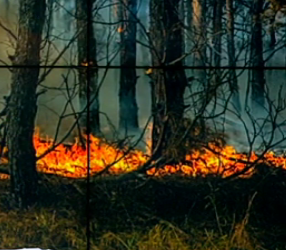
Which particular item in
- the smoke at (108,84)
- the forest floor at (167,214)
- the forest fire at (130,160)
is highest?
the smoke at (108,84)

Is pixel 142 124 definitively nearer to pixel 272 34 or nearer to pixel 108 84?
pixel 108 84

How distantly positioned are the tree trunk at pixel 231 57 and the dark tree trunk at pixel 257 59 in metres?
0.06

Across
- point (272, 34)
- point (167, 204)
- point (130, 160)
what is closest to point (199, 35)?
point (272, 34)

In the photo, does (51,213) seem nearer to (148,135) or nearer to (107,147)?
(107,147)

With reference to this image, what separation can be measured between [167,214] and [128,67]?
1.96 ft

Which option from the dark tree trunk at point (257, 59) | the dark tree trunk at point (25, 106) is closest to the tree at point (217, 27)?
the dark tree trunk at point (257, 59)

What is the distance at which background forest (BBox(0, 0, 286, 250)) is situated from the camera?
7.22 ft

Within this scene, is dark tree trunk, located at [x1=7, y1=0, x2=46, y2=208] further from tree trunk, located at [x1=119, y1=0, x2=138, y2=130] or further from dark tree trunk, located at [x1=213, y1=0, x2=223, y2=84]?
dark tree trunk, located at [x1=213, y1=0, x2=223, y2=84]

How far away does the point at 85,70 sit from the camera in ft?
7.29

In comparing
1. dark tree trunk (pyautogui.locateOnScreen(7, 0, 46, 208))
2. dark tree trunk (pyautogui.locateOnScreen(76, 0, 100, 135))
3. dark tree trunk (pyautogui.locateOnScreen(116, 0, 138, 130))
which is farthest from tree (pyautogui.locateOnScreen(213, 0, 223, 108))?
dark tree trunk (pyautogui.locateOnScreen(7, 0, 46, 208))

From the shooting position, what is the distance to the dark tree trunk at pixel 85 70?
7.23 ft

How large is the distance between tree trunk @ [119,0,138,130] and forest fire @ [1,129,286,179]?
12cm

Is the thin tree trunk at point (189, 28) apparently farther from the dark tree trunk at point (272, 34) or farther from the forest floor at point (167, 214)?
the forest floor at point (167, 214)

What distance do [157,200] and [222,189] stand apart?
260mm
